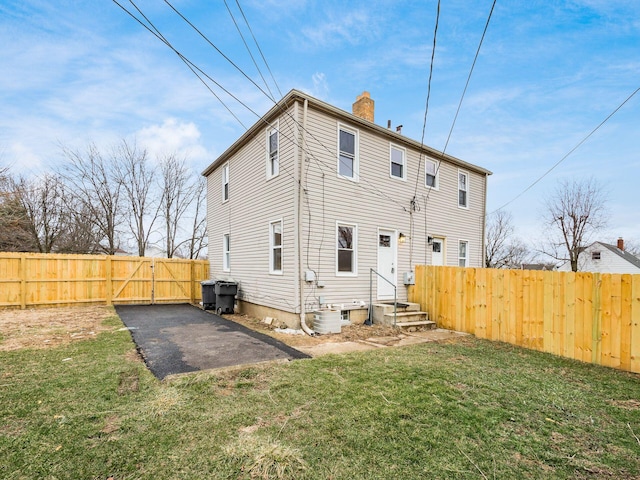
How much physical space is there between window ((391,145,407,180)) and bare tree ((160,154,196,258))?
674 inches

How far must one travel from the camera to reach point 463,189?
12.3m

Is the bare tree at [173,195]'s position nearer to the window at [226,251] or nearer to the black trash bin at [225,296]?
the window at [226,251]

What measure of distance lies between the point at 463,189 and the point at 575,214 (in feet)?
59.0

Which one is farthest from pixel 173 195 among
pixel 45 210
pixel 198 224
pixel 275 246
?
pixel 275 246

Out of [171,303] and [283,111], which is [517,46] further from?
[171,303]

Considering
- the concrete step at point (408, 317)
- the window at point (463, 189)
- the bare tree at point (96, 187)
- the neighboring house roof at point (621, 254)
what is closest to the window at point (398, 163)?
the window at point (463, 189)

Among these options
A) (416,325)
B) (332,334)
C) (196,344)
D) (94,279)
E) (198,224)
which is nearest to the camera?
(196,344)

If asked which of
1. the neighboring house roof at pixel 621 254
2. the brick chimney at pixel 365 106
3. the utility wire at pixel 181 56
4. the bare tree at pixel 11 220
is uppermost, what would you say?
the brick chimney at pixel 365 106

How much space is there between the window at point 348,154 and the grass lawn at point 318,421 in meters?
5.43

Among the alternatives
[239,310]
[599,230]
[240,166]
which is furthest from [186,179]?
[599,230]

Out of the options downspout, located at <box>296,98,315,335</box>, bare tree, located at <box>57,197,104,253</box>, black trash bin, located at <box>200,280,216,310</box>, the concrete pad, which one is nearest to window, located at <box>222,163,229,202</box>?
black trash bin, located at <box>200,280,216,310</box>

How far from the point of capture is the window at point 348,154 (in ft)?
28.6

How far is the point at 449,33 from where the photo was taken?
21.0 feet

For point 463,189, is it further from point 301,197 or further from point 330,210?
point 301,197
